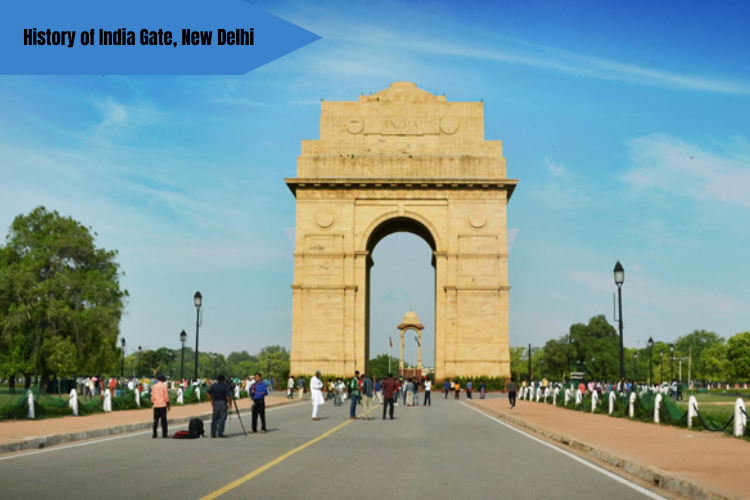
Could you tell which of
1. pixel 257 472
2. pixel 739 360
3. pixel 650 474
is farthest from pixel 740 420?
pixel 739 360

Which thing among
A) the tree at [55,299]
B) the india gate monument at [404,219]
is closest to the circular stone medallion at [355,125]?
the india gate monument at [404,219]

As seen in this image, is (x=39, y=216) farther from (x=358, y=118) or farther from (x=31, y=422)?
(x=31, y=422)

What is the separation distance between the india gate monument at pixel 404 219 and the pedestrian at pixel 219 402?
3936 cm

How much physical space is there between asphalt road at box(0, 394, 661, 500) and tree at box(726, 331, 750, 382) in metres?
92.2

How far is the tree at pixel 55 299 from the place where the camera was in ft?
180

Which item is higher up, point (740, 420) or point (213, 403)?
point (213, 403)

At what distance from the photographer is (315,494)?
33.7 feet

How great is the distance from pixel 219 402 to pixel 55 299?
40757mm

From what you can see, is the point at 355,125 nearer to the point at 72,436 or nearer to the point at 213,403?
the point at 213,403

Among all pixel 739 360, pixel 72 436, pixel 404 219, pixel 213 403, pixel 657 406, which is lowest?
pixel 72 436

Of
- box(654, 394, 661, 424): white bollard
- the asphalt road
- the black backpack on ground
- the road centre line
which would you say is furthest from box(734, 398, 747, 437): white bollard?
the black backpack on ground

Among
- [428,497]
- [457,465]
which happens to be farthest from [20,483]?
[457,465]

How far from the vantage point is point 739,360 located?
104 meters

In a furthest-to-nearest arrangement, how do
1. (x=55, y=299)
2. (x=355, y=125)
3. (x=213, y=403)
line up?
(x=355, y=125)
(x=55, y=299)
(x=213, y=403)
